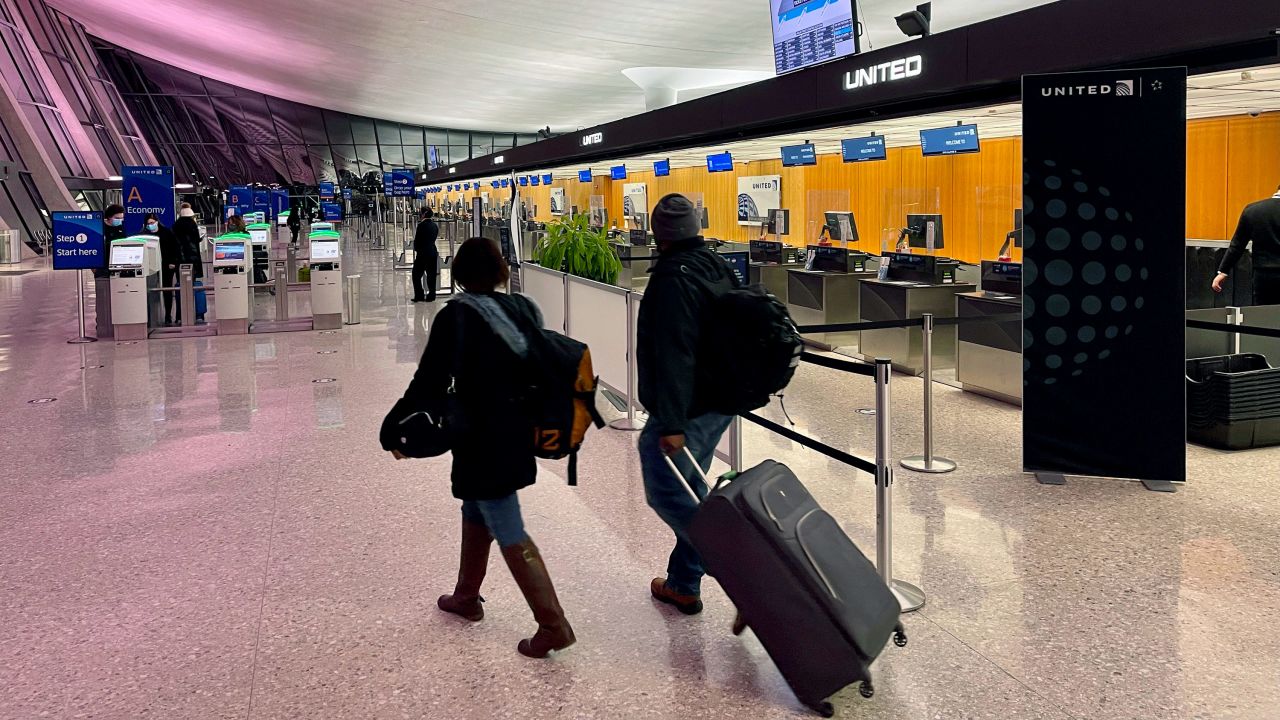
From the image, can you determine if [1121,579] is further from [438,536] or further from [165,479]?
[165,479]

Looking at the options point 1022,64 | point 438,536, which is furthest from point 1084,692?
point 1022,64

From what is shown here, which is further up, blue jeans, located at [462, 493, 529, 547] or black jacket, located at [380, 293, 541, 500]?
black jacket, located at [380, 293, 541, 500]

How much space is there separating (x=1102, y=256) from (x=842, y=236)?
811 cm

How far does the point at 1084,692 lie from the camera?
10.9ft

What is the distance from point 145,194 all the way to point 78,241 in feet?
13.3

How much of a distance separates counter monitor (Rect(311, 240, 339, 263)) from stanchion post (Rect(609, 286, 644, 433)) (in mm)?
7190

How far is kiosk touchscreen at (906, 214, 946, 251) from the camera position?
10805mm

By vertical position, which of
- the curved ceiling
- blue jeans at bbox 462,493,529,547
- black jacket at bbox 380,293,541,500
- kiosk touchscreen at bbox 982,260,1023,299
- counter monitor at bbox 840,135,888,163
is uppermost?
the curved ceiling

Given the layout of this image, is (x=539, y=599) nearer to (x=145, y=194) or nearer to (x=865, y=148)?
(x=865, y=148)

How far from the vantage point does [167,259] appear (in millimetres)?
13977

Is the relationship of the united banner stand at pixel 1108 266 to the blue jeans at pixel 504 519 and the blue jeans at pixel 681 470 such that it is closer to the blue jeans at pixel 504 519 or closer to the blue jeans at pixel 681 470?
the blue jeans at pixel 681 470

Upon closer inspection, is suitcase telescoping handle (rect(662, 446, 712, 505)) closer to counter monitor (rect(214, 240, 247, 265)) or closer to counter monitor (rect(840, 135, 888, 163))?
counter monitor (rect(214, 240, 247, 265))

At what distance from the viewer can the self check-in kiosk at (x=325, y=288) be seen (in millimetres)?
13266

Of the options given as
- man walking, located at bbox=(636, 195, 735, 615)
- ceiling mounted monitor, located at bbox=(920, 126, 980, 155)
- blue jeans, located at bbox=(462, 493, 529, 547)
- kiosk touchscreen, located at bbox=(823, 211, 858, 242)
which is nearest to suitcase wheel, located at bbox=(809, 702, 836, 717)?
man walking, located at bbox=(636, 195, 735, 615)
